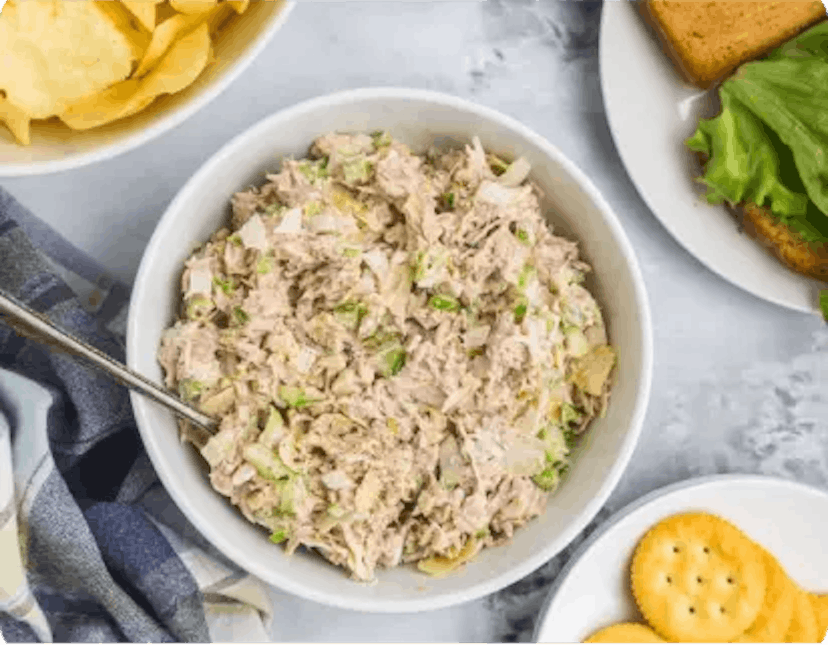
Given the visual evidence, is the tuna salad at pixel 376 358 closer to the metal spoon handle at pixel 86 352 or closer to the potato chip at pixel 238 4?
the metal spoon handle at pixel 86 352

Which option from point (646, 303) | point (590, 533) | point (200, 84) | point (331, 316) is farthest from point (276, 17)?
point (590, 533)

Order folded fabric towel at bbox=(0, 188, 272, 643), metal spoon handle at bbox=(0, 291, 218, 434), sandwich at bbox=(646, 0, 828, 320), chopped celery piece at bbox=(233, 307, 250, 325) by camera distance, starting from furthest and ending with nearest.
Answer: sandwich at bbox=(646, 0, 828, 320), folded fabric towel at bbox=(0, 188, 272, 643), chopped celery piece at bbox=(233, 307, 250, 325), metal spoon handle at bbox=(0, 291, 218, 434)

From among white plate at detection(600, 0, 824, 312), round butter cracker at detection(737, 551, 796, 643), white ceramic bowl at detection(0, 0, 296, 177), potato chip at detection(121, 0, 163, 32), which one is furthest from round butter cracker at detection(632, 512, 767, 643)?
potato chip at detection(121, 0, 163, 32)

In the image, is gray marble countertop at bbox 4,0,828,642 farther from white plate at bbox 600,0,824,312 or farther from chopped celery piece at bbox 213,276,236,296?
chopped celery piece at bbox 213,276,236,296

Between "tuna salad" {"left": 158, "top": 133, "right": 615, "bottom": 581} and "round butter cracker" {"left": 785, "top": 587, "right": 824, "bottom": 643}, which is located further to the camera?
"round butter cracker" {"left": 785, "top": 587, "right": 824, "bottom": 643}

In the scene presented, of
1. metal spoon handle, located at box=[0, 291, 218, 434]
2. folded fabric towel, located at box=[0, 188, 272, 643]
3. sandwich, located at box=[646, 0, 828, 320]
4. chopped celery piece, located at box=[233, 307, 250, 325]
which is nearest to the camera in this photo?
metal spoon handle, located at box=[0, 291, 218, 434]

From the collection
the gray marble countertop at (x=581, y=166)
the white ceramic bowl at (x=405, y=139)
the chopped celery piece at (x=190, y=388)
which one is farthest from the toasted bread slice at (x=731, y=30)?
the chopped celery piece at (x=190, y=388)

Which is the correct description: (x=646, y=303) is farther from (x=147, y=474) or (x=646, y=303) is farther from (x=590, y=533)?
(x=147, y=474)
